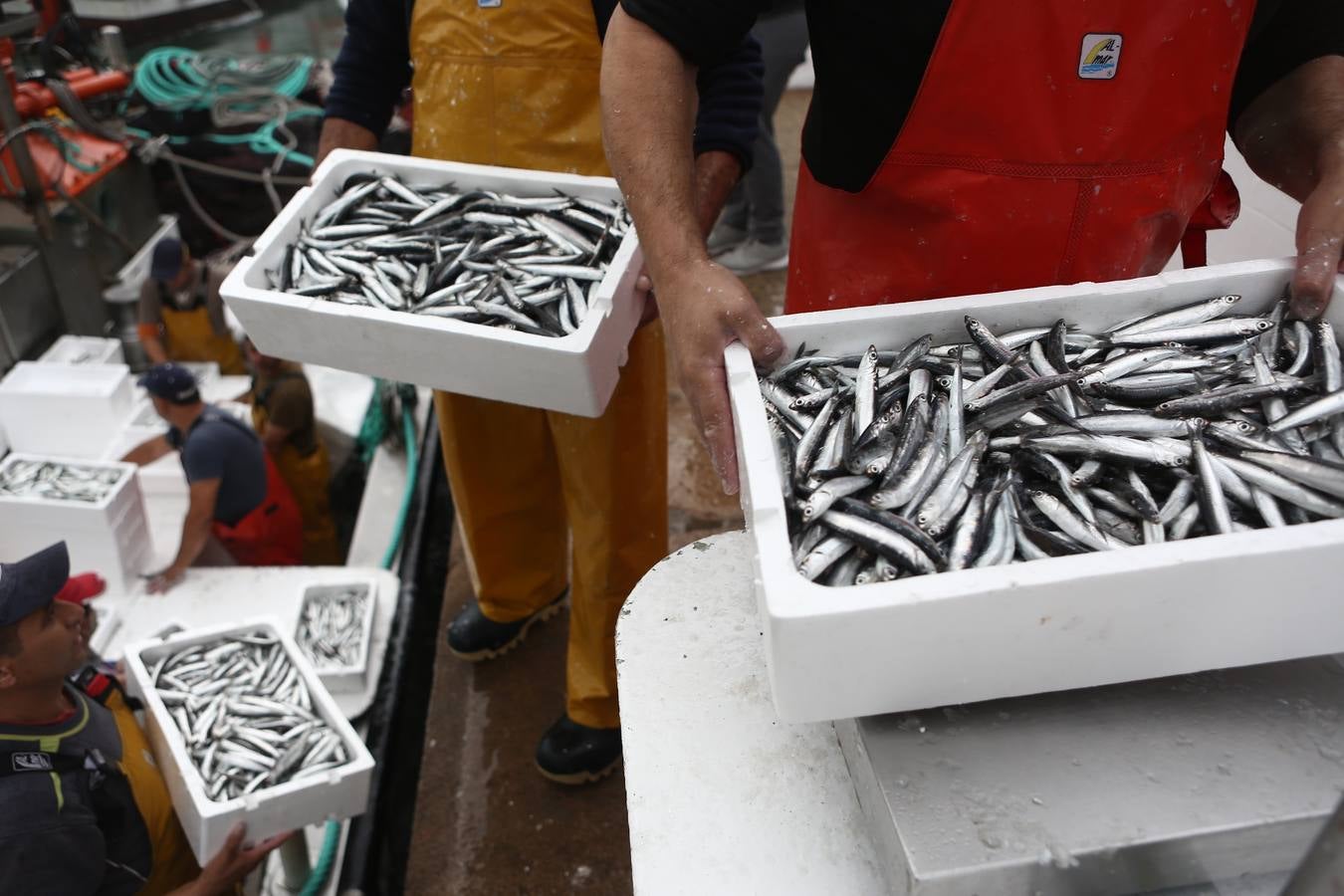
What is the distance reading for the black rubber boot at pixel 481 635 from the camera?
4.27 meters

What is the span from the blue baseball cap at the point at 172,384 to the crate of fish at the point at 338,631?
1.22 meters

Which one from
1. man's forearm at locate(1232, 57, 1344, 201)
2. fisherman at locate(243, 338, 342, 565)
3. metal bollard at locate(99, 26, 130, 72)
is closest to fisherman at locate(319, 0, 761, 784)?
man's forearm at locate(1232, 57, 1344, 201)

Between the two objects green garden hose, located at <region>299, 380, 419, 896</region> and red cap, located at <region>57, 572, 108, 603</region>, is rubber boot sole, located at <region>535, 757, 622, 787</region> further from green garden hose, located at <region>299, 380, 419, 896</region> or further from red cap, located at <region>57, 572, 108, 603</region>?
red cap, located at <region>57, 572, 108, 603</region>

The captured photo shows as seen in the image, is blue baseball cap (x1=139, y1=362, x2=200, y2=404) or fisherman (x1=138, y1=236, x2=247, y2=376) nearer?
blue baseball cap (x1=139, y1=362, x2=200, y2=404)

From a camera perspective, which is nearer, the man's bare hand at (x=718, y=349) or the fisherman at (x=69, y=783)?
the man's bare hand at (x=718, y=349)

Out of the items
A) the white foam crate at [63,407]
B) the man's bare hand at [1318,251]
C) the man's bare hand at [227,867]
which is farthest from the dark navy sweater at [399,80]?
the white foam crate at [63,407]

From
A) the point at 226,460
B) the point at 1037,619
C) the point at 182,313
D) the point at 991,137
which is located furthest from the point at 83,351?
the point at 1037,619

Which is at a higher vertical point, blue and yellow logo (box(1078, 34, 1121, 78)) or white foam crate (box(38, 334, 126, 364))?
blue and yellow logo (box(1078, 34, 1121, 78))

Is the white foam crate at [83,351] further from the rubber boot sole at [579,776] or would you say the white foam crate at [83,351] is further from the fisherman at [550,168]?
the rubber boot sole at [579,776]

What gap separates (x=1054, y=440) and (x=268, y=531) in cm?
466

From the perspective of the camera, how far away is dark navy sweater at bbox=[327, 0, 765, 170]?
3.05 m

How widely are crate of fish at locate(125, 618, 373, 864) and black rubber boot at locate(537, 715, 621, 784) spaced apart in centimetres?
71

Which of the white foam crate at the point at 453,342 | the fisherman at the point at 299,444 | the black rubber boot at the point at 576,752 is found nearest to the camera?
the white foam crate at the point at 453,342

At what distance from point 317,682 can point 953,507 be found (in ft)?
9.23
